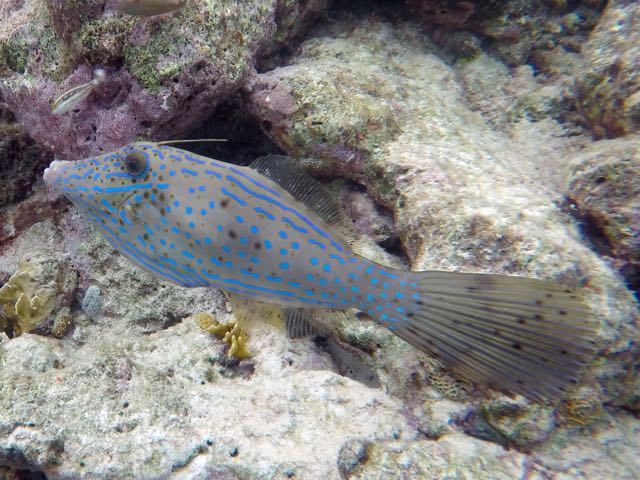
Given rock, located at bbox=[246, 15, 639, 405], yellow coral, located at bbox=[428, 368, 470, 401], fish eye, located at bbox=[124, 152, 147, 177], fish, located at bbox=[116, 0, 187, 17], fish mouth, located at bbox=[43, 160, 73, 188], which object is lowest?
yellow coral, located at bbox=[428, 368, 470, 401]

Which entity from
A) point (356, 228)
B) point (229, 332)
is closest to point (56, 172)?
point (229, 332)

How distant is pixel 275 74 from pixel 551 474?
163 inches

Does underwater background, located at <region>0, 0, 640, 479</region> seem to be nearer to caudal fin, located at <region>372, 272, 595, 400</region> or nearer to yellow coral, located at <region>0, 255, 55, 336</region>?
yellow coral, located at <region>0, 255, 55, 336</region>

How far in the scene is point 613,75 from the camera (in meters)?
4.13

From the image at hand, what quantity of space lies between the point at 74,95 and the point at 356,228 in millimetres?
2693

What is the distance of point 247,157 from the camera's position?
498cm

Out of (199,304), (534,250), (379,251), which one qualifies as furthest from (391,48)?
(199,304)

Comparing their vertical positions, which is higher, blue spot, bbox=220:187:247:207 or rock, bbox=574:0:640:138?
rock, bbox=574:0:640:138

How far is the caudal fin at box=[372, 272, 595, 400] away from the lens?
2150 mm

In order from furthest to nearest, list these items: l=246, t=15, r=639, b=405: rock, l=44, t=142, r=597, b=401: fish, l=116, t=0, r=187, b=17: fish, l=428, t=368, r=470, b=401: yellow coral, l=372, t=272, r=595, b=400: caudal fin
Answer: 1. l=116, t=0, r=187, b=17: fish
2. l=246, t=15, r=639, b=405: rock
3. l=428, t=368, r=470, b=401: yellow coral
4. l=44, t=142, r=597, b=401: fish
5. l=372, t=272, r=595, b=400: caudal fin

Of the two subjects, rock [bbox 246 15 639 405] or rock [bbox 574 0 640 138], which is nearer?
rock [bbox 246 15 639 405]

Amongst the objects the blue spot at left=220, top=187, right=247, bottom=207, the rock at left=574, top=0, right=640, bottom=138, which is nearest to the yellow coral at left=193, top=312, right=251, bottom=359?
the blue spot at left=220, top=187, right=247, bottom=207

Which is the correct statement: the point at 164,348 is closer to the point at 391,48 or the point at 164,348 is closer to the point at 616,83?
the point at 391,48

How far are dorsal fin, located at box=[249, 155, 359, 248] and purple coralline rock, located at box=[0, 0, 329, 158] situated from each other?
5.46 ft
